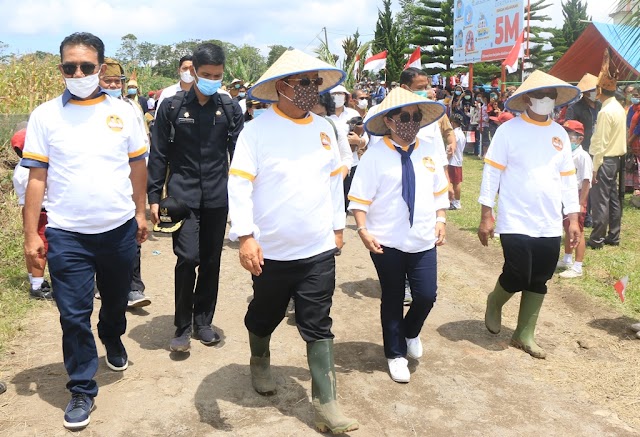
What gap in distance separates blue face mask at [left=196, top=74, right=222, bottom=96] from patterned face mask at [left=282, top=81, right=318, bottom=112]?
99cm

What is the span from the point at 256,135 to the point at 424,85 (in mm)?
2700

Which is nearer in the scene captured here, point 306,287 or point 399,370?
point 306,287

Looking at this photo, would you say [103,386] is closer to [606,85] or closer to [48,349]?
[48,349]

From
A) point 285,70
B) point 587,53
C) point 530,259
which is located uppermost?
point 587,53

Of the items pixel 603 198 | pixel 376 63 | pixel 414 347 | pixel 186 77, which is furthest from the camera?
pixel 376 63

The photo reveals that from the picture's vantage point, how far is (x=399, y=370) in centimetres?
428

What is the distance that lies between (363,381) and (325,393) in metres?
0.84

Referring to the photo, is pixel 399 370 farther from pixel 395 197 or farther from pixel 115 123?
pixel 115 123

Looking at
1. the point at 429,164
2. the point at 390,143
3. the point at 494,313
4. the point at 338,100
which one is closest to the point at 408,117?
the point at 390,143

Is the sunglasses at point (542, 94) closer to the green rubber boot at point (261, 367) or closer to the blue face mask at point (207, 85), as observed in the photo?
the blue face mask at point (207, 85)

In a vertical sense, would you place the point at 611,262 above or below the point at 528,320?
below

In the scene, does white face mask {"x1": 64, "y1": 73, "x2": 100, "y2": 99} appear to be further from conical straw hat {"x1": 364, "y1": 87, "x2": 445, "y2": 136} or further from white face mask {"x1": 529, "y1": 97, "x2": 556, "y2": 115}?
white face mask {"x1": 529, "y1": 97, "x2": 556, "y2": 115}

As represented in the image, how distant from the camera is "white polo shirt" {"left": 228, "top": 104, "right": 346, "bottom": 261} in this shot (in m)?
3.45

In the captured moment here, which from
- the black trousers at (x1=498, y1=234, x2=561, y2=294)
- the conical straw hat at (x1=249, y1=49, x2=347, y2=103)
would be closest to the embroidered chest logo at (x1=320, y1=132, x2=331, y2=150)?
the conical straw hat at (x1=249, y1=49, x2=347, y2=103)
